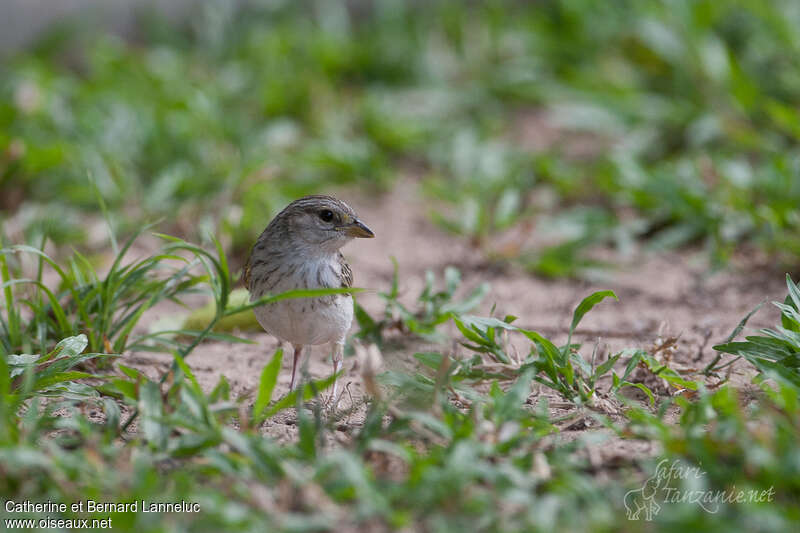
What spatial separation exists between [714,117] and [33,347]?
4961 mm

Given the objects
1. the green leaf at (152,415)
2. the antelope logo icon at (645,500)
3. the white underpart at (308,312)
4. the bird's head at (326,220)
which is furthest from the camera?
the bird's head at (326,220)

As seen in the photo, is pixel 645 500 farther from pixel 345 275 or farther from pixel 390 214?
pixel 390 214

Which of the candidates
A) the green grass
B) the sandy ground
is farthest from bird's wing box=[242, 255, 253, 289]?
the sandy ground

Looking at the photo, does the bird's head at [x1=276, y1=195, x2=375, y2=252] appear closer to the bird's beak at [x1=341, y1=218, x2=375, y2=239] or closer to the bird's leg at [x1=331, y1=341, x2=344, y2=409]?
the bird's beak at [x1=341, y1=218, x2=375, y2=239]

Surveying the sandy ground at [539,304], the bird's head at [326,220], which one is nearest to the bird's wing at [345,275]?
the bird's head at [326,220]

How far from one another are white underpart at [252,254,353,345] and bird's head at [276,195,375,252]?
139 mm

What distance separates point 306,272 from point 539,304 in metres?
1.61

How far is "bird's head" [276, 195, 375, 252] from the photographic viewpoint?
4.18m

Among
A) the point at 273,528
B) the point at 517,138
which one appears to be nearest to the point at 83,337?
the point at 273,528

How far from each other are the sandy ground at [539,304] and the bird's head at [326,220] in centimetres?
50

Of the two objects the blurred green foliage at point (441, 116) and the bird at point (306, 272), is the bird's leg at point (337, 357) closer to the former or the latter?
the bird at point (306, 272)

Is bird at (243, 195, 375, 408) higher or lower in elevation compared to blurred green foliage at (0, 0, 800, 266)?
lower

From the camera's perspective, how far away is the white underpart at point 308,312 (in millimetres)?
3785

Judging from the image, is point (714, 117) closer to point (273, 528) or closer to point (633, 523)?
point (633, 523)
